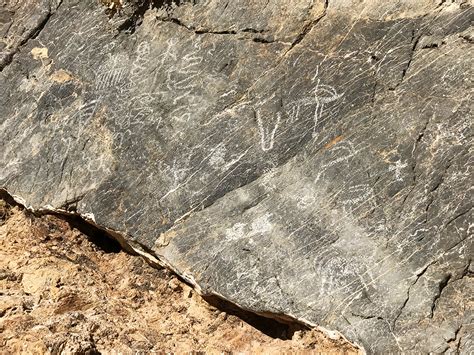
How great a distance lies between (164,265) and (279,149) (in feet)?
4.96

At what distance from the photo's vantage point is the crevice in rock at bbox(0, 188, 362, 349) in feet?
18.3

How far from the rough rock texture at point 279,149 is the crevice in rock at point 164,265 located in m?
0.07

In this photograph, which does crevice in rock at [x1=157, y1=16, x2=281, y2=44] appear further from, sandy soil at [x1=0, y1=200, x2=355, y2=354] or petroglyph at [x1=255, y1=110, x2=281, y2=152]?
sandy soil at [x1=0, y1=200, x2=355, y2=354]

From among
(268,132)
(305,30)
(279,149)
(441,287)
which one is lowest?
(441,287)

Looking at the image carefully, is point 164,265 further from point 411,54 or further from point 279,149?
point 411,54

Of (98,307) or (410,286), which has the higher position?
(98,307)

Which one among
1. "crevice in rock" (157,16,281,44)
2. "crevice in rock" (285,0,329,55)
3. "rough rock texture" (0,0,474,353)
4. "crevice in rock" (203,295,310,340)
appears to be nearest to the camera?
"rough rock texture" (0,0,474,353)

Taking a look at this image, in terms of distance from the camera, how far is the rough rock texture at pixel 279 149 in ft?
17.1

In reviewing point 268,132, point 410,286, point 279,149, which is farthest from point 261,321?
point 268,132

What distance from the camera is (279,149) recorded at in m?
5.74

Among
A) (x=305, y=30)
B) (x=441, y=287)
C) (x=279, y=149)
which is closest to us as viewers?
(x=441, y=287)

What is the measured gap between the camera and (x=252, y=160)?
5.79 meters

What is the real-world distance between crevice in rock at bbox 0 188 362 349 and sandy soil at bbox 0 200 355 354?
0.02 meters

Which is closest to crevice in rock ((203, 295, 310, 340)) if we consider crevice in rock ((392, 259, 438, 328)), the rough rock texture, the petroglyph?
the rough rock texture
